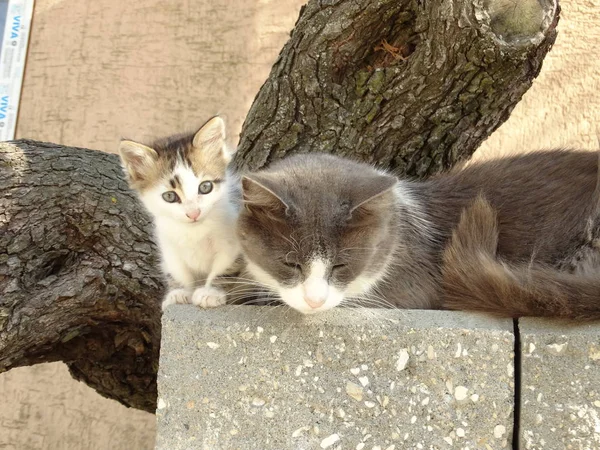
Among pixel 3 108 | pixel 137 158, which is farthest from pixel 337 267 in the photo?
pixel 3 108

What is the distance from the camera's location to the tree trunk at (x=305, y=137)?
95.4 inches

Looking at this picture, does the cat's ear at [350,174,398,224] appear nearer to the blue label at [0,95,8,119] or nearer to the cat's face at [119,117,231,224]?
the cat's face at [119,117,231,224]

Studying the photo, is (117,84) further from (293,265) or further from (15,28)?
(293,265)

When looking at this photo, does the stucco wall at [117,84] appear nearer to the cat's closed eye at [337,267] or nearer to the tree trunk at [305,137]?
the tree trunk at [305,137]

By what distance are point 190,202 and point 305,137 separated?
75 centimetres

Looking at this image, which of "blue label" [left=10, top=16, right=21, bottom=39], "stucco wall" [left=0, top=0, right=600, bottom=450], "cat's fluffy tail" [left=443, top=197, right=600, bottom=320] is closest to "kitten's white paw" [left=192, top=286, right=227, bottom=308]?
"cat's fluffy tail" [left=443, top=197, right=600, bottom=320]

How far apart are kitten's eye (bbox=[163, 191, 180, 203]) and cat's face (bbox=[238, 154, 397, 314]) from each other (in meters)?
0.26

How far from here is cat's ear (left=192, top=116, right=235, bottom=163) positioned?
227cm

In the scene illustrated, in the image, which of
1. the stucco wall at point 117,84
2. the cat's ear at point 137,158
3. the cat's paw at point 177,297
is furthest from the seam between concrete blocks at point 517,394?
the stucco wall at point 117,84

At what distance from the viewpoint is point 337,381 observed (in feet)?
6.05

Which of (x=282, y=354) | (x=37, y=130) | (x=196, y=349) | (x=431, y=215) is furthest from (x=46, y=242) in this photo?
(x=37, y=130)

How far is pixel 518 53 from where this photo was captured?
237 cm

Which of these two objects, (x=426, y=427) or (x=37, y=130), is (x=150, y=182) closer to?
(x=426, y=427)

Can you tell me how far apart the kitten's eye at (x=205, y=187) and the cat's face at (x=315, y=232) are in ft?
0.72
